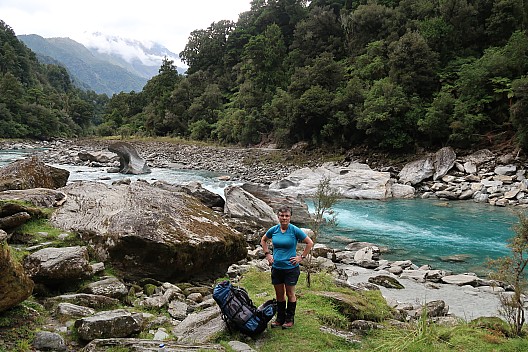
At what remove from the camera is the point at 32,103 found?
6812 cm

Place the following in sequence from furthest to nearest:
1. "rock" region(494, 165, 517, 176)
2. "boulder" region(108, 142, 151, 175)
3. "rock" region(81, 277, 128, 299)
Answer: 1. "boulder" region(108, 142, 151, 175)
2. "rock" region(494, 165, 517, 176)
3. "rock" region(81, 277, 128, 299)

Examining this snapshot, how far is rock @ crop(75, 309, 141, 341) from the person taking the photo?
420 cm

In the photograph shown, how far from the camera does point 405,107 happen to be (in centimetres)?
3042

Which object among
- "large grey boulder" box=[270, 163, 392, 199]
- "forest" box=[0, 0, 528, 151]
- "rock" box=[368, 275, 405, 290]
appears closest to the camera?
"rock" box=[368, 275, 405, 290]

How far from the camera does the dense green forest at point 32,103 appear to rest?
60744 millimetres

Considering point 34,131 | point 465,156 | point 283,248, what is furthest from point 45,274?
point 34,131

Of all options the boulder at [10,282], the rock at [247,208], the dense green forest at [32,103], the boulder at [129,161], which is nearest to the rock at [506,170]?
the rock at [247,208]

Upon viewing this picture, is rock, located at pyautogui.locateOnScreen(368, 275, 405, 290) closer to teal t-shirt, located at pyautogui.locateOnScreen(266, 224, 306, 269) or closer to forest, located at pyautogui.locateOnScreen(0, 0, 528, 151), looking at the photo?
teal t-shirt, located at pyautogui.locateOnScreen(266, 224, 306, 269)

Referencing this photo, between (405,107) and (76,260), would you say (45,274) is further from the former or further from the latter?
(405,107)

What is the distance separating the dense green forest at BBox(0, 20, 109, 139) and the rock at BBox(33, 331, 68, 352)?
63.6 metres

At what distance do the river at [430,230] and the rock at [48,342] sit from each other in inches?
261

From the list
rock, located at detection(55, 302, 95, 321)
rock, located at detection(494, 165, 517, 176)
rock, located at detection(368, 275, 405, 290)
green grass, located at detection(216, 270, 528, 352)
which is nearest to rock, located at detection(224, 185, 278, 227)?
rock, located at detection(368, 275, 405, 290)

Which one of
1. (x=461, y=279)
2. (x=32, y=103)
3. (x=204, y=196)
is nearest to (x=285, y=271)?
(x=461, y=279)

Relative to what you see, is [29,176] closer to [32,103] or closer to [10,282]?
[10,282]
